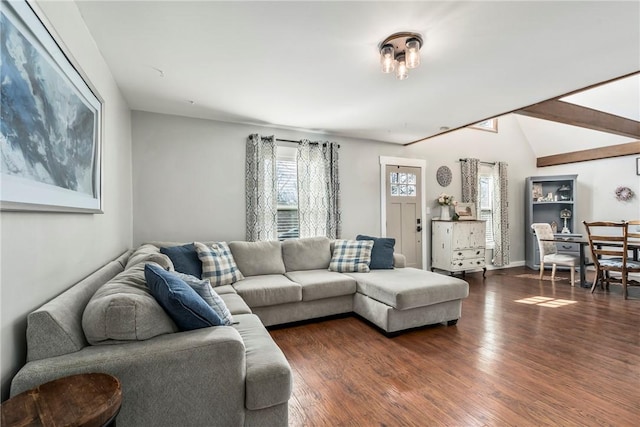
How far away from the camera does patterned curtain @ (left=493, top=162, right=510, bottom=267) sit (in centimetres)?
595

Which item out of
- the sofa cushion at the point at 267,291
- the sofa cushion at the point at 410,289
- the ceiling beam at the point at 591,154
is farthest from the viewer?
the ceiling beam at the point at 591,154

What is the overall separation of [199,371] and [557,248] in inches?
263

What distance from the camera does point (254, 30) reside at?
199 centimetres

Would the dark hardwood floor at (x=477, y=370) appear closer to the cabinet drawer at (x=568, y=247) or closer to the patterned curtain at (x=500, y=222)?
the cabinet drawer at (x=568, y=247)

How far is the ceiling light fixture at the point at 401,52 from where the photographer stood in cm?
202

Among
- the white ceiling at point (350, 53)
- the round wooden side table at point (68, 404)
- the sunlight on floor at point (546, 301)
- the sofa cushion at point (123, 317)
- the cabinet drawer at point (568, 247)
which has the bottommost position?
the sunlight on floor at point (546, 301)

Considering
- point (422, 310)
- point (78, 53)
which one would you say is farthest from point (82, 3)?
point (422, 310)

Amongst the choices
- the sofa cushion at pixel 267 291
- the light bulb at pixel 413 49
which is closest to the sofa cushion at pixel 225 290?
the sofa cushion at pixel 267 291

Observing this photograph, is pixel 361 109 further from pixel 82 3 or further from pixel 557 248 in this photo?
pixel 557 248

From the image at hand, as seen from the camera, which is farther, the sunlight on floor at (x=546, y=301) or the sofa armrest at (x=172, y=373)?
the sunlight on floor at (x=546, y=301)

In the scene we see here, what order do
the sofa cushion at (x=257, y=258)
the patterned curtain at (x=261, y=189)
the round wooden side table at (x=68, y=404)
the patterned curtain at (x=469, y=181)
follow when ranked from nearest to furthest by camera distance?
1. the round wooden side table at (x=68, y=404)
2. the sofa cushion at (x=257, y=258)
3. the patterned curtain at (x=261, y=189)
4. the patterned curtain at (x=469, y=181)

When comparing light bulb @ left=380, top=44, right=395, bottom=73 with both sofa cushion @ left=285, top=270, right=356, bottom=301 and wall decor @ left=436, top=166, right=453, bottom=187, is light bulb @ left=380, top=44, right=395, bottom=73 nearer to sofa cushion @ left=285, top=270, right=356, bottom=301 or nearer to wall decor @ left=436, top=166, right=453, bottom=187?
sofa cushion @ left=285, top=270, right=356, bottom=301

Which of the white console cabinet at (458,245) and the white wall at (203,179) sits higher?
the white wall at (203,179)

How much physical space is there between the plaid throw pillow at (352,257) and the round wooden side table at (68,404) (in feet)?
9.33
